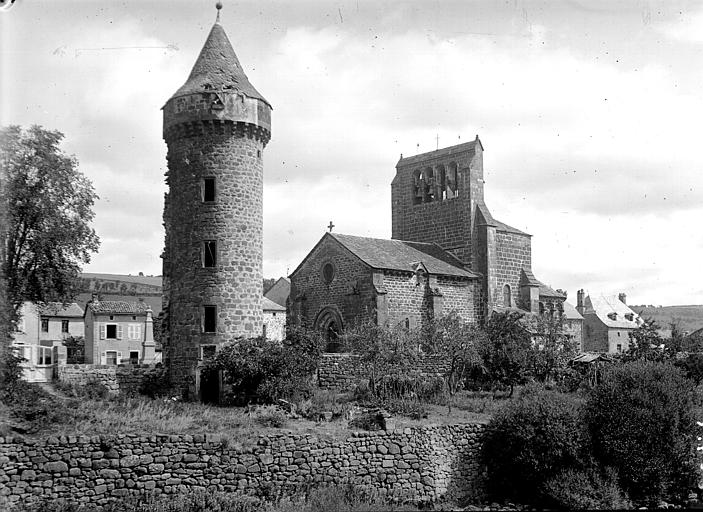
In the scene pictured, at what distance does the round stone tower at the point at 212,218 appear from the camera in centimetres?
2980

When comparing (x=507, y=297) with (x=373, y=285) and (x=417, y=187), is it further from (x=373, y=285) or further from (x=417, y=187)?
(x=373, y=285)

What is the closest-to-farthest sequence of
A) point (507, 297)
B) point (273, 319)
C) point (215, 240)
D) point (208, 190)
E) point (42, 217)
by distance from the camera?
point (42, 217)
point (215, 240)
point (208, 190)
point (507, 297)
point (273, 319)

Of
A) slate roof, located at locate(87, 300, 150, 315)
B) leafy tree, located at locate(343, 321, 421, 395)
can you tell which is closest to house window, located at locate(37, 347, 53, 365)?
slate roof, located at locate(87, 300, 150, 315)

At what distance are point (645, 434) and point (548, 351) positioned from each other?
13767 millimetres

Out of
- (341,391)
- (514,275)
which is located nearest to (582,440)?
(341,391)

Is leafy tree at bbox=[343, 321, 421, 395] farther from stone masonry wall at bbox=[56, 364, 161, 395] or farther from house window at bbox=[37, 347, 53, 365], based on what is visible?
house window at bbox=[37, 347, 53, 365]

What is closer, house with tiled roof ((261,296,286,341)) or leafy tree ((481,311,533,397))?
leafy tree ((481,311,533,397))

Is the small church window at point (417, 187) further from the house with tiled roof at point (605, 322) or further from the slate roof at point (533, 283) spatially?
the house with tiled roof at point (605, 322)

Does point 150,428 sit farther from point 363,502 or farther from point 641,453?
point 641,453

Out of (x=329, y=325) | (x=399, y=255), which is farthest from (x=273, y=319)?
(x=399, y=255)

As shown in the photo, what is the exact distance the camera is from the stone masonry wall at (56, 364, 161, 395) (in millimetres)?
28578

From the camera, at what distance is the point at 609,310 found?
80.3 metres

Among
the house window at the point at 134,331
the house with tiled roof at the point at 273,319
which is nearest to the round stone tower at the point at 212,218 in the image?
the house window at the point at 134,331

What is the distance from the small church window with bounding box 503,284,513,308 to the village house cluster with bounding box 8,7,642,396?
0.21ft
